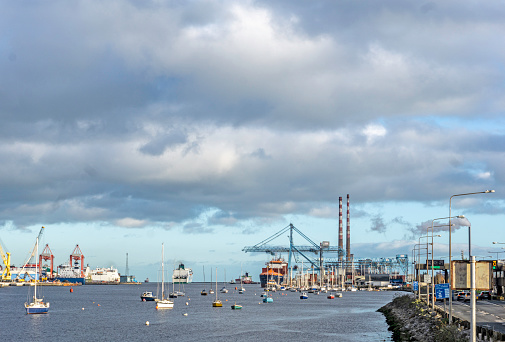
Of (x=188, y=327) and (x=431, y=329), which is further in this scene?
(x=188, y=327)

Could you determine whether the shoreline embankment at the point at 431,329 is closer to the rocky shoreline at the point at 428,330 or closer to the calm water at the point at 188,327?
the rocky shoreline at the point at 428,330

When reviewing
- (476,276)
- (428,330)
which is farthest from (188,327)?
(476,276)

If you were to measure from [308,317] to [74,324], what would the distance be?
155ft

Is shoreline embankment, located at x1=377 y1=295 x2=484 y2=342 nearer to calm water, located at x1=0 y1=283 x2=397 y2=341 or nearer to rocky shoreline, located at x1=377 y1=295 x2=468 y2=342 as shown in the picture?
rocky shoreline, located at x1=377 y1=295 x2=468 y2=342

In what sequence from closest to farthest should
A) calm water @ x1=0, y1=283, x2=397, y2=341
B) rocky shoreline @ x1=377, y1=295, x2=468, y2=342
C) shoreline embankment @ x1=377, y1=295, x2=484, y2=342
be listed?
shoreline embankment @ x1=377, y1=295, x2=484, y2=342, rocky shoreline @ x1=377, y1=295, x2=468, y2=342, calm water @ x1=0, y1=283, x2=397, y2=341

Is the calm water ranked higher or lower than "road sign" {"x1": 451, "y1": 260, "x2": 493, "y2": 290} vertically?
lower

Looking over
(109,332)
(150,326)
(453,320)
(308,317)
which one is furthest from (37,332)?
(453,320)

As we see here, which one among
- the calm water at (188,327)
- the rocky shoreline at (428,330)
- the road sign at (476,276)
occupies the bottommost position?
the calm water at (188,327)

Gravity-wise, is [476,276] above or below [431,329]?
above

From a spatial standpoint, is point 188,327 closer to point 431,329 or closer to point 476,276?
point 431,329

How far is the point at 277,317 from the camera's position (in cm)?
12606

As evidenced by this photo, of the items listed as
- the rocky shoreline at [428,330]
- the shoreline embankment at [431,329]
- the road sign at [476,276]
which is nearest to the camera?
the road sign at [476,276]

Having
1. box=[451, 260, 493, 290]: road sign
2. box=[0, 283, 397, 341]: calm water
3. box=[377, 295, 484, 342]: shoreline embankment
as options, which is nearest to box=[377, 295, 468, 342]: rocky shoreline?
→ box=[377, 295, 484, 342]: shoreline embankment

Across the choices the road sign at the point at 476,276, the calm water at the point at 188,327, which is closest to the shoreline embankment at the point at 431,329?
the calm water at the point at 188,327
